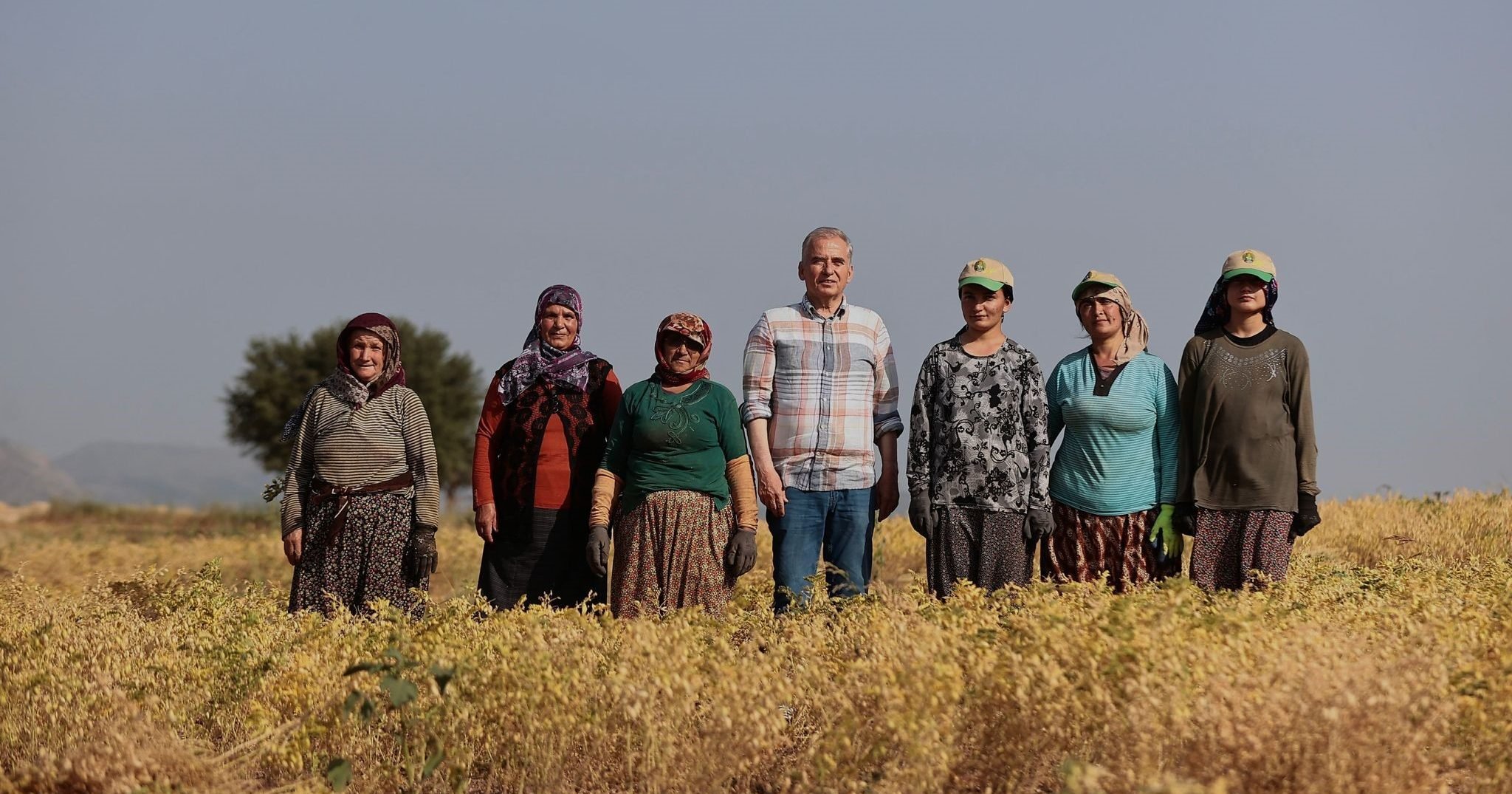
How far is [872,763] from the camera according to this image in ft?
14.2

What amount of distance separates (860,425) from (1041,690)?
2.56 m

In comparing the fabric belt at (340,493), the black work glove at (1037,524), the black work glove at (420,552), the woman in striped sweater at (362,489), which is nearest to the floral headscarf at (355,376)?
the woman in striped sweater at (362,489)

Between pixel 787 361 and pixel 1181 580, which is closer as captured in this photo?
pixel 1181 580

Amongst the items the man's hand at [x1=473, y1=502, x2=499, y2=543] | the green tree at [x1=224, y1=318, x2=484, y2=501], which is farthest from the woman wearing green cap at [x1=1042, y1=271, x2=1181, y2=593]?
the green tree at [x1=224, y1=318, x2=484, y2=501]

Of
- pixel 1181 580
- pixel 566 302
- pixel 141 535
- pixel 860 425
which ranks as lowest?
pixel 141 535

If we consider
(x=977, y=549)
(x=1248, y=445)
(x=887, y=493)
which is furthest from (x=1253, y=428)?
(x=887, y=493)

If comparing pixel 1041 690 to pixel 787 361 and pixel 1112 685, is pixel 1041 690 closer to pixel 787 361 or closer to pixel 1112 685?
pixel 1112 685

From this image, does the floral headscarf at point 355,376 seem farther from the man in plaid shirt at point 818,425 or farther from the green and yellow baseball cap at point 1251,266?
the green and yellow baseball cap at point 1251,266

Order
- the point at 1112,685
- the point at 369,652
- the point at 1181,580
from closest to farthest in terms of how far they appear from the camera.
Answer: the point at 1112,685 → the point at 1181,580 → the point at 369,652

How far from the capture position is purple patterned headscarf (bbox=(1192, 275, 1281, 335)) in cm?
666

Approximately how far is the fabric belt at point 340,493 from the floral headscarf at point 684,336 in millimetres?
1496

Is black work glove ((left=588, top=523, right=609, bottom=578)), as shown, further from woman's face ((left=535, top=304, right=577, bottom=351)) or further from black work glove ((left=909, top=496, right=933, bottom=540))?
black work glove ((left=909, top=496, right=933, bottom=540))

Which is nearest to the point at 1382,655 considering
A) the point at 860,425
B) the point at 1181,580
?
the point at 1181,580

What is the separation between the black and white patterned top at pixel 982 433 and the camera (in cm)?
649
